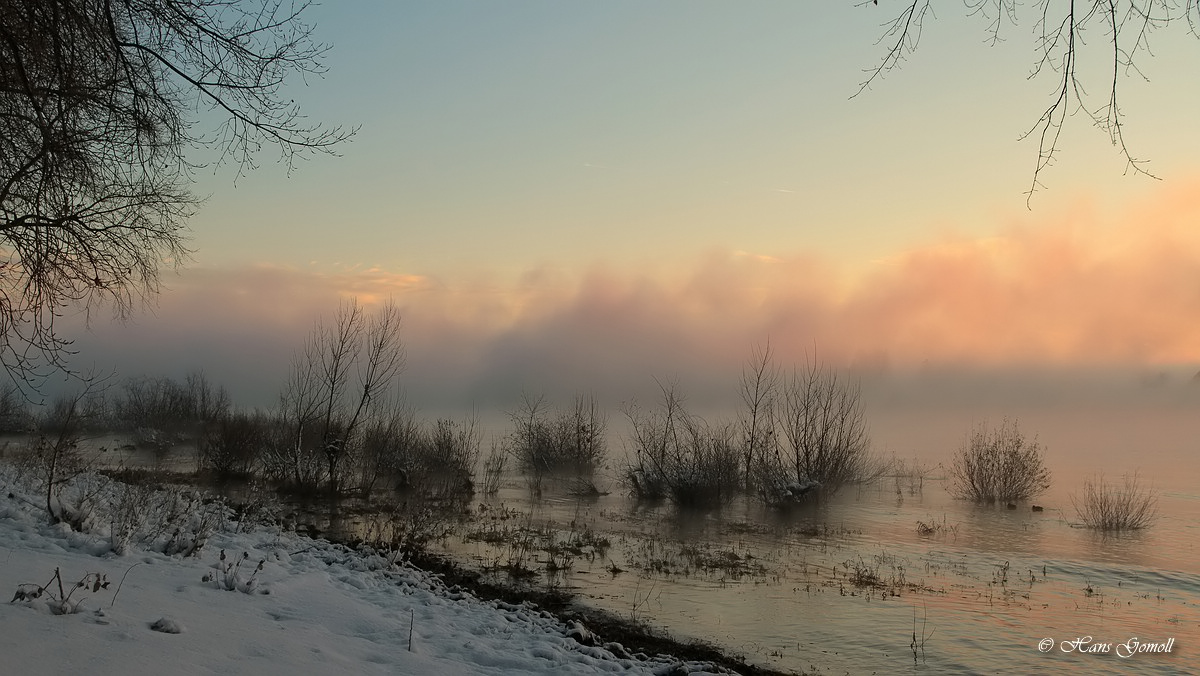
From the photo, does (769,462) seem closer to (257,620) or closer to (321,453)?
(321,453)

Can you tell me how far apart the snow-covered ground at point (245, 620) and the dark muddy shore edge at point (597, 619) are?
27.4 inches

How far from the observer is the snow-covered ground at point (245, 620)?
4512mm

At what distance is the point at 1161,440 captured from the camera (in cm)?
→ 6650

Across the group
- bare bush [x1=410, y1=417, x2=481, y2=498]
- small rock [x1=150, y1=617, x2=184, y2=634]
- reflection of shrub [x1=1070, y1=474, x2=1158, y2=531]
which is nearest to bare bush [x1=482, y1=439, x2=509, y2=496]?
bare bush [x1=410, y1=417, x2=481, y2=498]

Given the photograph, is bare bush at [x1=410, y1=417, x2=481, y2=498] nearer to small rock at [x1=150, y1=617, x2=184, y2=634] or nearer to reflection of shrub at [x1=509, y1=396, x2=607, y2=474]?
reflection of shrub at [x1=509, y1=396, x2=607, y2=474]

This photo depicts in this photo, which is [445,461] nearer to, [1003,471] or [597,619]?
[597,619]

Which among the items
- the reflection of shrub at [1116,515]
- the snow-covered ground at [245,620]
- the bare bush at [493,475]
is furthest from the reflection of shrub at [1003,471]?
the snow-covered ground at [245,620]

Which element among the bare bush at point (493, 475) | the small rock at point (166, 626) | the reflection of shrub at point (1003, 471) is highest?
the reflection of shrub at point (1003, 471)

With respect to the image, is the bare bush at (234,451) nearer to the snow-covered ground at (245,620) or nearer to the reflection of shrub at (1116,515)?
the snow-covered ground at (245,620)

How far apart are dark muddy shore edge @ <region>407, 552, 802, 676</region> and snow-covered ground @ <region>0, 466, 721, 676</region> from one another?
27.4 inches

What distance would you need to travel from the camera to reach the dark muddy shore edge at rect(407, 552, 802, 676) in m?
8.35

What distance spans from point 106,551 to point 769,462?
73.5ft

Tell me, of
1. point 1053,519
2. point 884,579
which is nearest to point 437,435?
point 884,579

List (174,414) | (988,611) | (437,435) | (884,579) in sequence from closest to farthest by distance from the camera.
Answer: (988,611) < (884,579) < (437,435) < (174,414)
